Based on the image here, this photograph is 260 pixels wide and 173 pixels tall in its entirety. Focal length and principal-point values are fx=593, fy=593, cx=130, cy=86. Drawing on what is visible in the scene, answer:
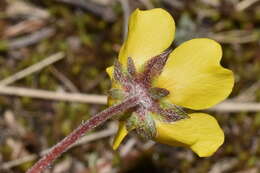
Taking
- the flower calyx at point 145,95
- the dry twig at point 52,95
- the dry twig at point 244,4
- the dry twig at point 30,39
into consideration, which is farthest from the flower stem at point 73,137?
the dry twig at point 244,4

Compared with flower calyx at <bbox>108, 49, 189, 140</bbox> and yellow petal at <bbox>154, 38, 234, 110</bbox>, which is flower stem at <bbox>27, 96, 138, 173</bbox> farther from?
yellow petal at <bbox>154, 38, 234, 110</bbox>

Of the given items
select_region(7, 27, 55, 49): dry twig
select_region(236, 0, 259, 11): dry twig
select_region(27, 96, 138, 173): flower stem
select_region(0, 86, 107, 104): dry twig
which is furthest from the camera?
select_region(236, 0, 259, 11): dry twig

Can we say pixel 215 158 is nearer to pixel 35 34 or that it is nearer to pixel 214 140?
pixel 214 140

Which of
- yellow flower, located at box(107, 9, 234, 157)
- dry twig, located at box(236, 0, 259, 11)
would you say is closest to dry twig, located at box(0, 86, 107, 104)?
yellow flower, located at box(107, 9, 234, 157)

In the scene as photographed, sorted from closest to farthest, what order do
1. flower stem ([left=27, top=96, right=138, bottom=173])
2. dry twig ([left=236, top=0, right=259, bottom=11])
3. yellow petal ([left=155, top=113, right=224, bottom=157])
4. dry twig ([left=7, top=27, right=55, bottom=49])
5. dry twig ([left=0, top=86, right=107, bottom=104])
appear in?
1. flower stem ([left=27, top=96, right=138, bottom=173])
2. yellow petal ([left=155, top=113, right=224, bottom=157])
3. dry twig ([left=0, top=86, right=107, bottom=104])
4. dry twig ([left=7, top=27, right=55, bottom=49])
5. dry twig ([left=236, top=0, right=259, bottom=11])

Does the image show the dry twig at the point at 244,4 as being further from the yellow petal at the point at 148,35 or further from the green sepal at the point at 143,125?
the green sepal at the point at 143,125

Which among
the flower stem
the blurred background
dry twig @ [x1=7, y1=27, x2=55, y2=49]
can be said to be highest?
dry twig @ [x1=7, y1=27, x2=55, y2=49]

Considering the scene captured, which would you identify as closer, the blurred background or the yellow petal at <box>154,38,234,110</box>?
the yellow petal at <box>154,38,234,110</box>

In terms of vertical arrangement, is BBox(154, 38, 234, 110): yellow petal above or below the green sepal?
above
